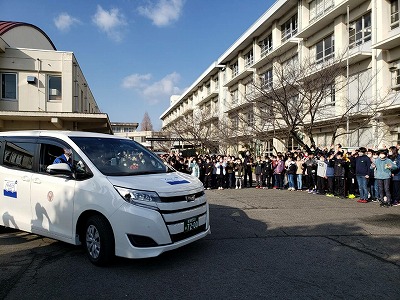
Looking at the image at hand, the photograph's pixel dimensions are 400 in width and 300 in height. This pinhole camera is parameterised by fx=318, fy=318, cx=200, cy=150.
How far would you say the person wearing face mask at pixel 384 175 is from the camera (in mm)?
10438

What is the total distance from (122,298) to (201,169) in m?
13.6

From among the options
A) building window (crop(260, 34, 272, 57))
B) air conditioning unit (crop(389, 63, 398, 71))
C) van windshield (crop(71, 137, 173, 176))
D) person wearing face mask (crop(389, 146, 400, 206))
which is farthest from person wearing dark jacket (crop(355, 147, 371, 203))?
building window (crop(260, 34, 272, 57))

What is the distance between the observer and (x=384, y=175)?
10.6 metres

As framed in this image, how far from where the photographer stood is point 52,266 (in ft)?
15.7

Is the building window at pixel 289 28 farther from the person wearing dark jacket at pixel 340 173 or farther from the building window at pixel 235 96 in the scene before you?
the person wearing dark jacket at pixel 340 173

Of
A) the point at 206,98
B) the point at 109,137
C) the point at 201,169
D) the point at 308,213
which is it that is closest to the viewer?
the point at 109,137

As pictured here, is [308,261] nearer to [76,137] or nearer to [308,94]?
[76,137]

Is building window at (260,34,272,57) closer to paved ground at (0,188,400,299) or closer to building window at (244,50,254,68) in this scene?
building window at (244,50,254,68)

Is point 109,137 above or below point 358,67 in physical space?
below

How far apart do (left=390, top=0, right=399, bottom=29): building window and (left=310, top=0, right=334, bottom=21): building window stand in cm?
435

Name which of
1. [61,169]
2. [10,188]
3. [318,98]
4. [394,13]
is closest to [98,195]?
[61,169]

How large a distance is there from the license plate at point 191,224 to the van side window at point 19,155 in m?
3.07

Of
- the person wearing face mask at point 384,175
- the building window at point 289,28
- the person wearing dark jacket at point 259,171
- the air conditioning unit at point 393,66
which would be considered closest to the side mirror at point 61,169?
the person wearing face mask at point 384,175

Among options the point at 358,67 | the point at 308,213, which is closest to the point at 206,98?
the point at 358,67
